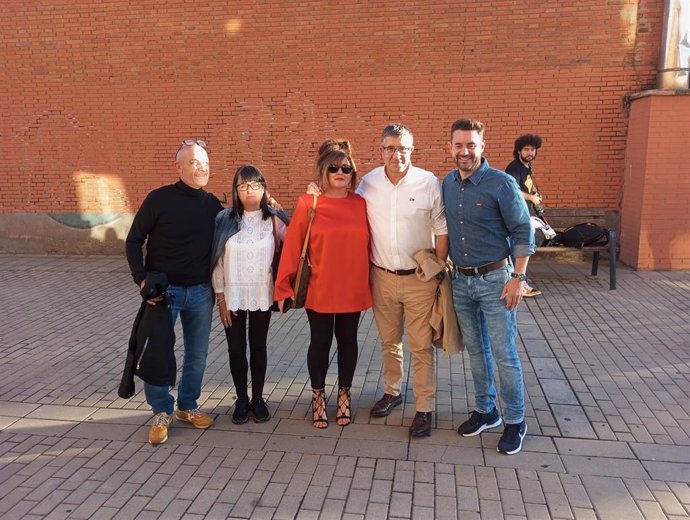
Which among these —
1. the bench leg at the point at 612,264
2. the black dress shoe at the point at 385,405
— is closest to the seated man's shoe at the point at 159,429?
the black dress shoe at the point at 385,405

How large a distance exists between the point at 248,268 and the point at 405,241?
102 centimetres

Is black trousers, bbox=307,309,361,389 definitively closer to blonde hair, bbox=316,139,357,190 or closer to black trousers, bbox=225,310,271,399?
black trousers, bbox=225,310,271,399

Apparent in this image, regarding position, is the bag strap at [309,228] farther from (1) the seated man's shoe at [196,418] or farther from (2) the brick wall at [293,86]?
(2) the brick wall at [293,86]

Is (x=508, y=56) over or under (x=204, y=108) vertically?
over

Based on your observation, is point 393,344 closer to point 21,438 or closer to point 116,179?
point 21,438

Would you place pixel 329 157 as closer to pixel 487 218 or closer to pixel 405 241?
pixel 405 241

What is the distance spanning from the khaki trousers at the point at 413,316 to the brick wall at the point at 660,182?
18.2 feet

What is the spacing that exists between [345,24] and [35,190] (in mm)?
6175

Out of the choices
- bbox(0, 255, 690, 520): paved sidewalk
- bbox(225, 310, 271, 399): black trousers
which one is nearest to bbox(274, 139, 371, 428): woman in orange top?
bbox(225, 310, 271, 399): black trousers

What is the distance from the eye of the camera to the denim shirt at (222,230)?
352 cm

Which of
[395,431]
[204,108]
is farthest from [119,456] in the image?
[204,108]

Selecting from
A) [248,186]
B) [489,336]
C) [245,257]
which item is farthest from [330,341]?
[248,186]

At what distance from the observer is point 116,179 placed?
376 inches

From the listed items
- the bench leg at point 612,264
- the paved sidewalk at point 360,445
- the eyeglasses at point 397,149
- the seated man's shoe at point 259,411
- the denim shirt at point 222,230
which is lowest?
the paved sidewalk at point 360,445
